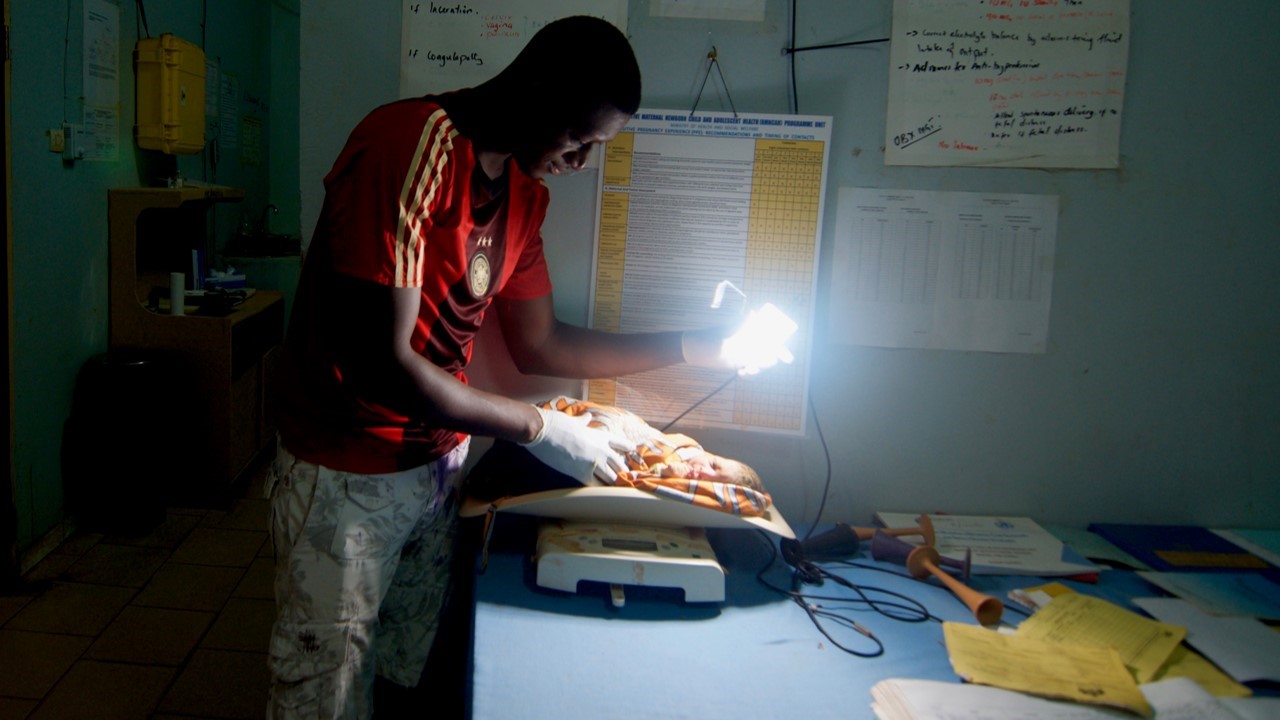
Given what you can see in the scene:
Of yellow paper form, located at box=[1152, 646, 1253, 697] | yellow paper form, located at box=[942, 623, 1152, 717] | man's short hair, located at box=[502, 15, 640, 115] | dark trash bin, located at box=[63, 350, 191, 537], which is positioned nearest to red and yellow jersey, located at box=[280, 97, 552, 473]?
man's short hair, located at box=[502, 15, 640, 115]

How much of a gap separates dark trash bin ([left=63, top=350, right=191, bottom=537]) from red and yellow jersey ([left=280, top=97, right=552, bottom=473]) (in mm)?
2202

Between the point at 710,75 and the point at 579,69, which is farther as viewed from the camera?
the point at 710,75

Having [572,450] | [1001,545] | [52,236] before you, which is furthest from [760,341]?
[52,236]

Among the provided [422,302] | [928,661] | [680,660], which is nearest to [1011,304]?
[928,661]

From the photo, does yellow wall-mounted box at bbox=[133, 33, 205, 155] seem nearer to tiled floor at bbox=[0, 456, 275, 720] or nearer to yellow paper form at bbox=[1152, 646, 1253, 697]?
tiled floor at bbox=[0, 456, 275, 720]

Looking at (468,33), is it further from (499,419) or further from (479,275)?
(499,419)

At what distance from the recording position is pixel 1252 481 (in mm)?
1830

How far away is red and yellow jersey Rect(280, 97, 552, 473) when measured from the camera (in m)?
1.13

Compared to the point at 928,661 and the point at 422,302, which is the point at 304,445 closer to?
the point at 422,302

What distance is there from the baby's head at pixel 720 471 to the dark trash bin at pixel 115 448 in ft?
8.22

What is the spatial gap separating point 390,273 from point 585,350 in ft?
1.83

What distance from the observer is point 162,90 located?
356cm

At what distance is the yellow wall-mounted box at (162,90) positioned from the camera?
3.53m

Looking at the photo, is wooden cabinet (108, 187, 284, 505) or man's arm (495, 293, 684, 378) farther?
wooden cabinet (108, 187, 284, 505)
